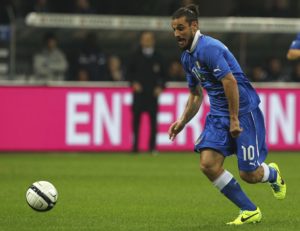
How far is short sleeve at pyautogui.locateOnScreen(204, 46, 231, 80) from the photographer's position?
9734 mm

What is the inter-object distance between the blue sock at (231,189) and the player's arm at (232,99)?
0.53 m

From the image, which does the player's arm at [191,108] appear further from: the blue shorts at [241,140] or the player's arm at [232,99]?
the player's arm at [232,99]

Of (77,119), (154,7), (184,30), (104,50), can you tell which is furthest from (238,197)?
(154,7)

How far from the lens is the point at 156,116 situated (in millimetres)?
20391

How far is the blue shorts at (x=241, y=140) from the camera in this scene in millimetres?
9984

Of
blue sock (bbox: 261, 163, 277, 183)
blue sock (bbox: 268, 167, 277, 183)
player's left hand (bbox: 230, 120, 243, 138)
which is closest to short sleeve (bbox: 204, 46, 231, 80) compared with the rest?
player's left hand (bbox: 230, 120, 243, 138)

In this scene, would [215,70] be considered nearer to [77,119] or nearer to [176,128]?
[176,128]

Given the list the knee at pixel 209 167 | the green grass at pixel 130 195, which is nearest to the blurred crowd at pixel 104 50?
the green grass at pixel 130 195

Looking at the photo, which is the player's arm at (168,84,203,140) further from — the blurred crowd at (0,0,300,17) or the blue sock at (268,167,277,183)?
the blurred crowd at (0,0,300,17)

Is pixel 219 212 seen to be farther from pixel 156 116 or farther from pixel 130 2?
pixel 130 2

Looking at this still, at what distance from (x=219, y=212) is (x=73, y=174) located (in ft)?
17.6

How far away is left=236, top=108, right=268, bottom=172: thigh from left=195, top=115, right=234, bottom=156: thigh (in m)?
Answer: 0.10

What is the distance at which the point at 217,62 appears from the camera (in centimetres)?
976

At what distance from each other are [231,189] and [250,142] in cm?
49
